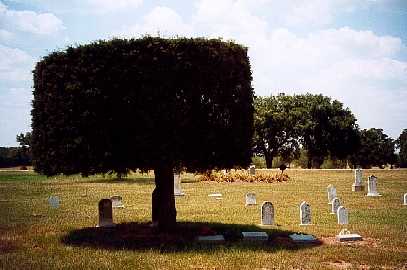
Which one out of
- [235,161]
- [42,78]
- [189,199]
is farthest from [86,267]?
[189,199]

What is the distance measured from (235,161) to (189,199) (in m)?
11.9

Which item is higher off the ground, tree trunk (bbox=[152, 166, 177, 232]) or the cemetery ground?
tree trunk (bbox=[152, 166, 177, 232])

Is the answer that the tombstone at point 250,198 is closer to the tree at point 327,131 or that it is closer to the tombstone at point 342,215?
the tombstone at point 342,215

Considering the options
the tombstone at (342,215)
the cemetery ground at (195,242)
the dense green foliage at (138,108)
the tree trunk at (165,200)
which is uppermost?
the dense green foliage at (138,108)

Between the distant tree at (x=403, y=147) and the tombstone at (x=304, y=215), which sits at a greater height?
the distant tree at (x=403, y=147)

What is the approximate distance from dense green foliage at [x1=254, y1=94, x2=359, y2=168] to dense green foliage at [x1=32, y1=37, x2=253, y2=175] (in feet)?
192

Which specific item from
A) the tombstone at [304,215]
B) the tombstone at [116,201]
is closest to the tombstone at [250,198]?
the tombstone at [116,201]

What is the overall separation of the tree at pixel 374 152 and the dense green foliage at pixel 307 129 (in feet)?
86.1

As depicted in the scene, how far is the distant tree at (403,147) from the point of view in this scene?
101 metres

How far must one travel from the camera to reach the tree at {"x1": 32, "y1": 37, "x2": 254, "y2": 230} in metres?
12.0

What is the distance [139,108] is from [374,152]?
95840mm

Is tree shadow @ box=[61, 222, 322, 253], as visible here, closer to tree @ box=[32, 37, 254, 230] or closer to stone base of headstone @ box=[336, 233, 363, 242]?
stone base of headstone @ box=[336, 233, 363, 242]

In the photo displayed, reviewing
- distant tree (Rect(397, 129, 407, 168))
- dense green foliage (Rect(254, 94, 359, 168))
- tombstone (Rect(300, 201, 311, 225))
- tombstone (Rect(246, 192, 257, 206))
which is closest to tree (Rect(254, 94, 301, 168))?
dense green foliage (Rect(254, 94, 359, 168))

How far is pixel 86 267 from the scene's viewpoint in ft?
31.8
